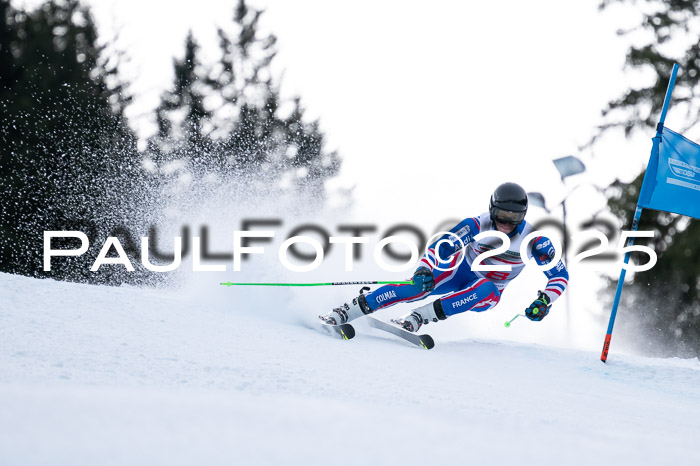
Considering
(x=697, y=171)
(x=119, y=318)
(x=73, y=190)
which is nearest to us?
(x=119, y=318)

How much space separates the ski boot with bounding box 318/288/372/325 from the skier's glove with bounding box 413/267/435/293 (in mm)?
440

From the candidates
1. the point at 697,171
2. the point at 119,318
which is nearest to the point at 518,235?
the point at 697,171

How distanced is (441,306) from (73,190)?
11969mm

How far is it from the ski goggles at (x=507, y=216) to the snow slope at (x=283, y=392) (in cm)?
106

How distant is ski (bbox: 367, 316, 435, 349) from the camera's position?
5.25 m

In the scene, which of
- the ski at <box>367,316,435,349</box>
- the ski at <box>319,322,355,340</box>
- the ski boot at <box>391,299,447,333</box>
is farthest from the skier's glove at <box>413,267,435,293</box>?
the ski at <box>319,322,355,340</box>

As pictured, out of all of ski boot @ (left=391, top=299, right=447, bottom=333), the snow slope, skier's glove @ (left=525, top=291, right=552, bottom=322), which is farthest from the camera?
ski boot @ (left=391, top=299, right=447, bottom=333)

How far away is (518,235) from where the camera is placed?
554 centimetres

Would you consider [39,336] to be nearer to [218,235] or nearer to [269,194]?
[218,235]

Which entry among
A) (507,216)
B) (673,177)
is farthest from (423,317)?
(673,177)

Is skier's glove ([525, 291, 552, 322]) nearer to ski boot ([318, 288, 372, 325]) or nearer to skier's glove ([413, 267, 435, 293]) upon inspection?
skier's glove ([413, 267, 435, 293])

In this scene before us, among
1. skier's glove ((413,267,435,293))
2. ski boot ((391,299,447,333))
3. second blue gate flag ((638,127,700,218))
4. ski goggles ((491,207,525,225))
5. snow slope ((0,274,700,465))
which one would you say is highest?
second blue gate flag ((638,127,700,218))

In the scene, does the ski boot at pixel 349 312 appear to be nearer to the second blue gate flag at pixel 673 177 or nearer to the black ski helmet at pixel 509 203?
the black ski helmet at pixel 509 203

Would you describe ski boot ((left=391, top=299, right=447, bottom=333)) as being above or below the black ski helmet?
below
